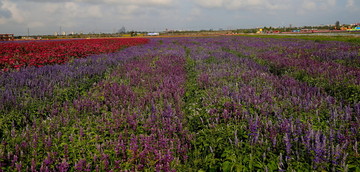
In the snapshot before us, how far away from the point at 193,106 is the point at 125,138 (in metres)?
1.78

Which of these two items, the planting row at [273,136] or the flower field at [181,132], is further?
the flower field at [181,132]

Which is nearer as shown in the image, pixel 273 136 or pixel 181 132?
pixel 273 136

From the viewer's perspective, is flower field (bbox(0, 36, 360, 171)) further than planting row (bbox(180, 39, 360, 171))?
Yes

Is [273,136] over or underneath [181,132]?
over

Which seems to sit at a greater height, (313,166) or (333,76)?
(333,76)

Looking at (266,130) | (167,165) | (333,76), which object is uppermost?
(333,76)

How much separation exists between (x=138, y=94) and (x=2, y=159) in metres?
Answer: 2.95

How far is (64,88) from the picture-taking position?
212 inches

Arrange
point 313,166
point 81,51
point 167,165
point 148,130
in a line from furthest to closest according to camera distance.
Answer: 1. point 81,51
2. point 148,130
3. point 167,165
4. point 313,166

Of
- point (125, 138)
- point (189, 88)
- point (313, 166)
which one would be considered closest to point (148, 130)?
point (125, 138)

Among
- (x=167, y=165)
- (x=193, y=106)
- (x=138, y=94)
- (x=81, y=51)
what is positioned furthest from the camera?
(x=81, y=51)

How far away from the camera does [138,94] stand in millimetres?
5121

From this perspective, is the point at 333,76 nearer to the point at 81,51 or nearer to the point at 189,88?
the point at 189,88

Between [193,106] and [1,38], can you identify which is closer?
[193,106]
